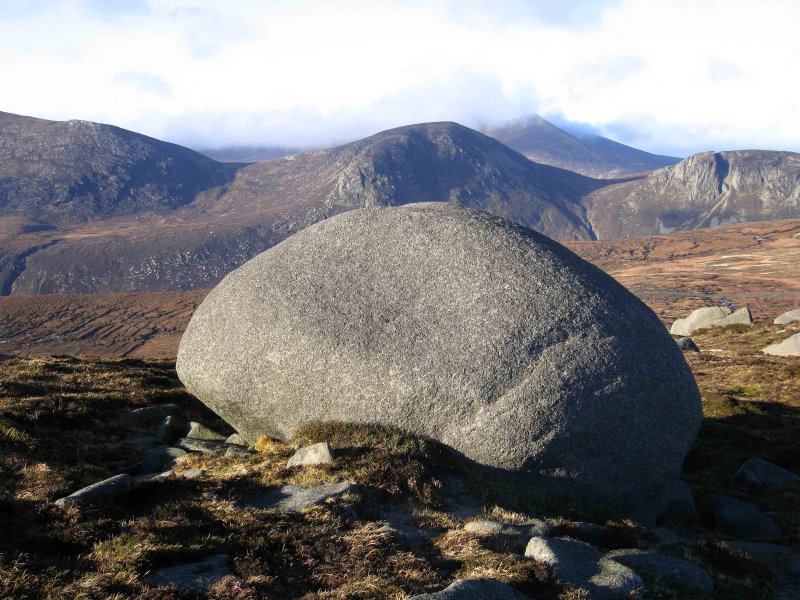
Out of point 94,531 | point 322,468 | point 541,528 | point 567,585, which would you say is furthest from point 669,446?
point 94,531

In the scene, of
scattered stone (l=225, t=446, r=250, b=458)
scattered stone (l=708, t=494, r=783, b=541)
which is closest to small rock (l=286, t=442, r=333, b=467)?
scattered stone (l=225, t=446, r=250, b=458)

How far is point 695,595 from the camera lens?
8.98 meters

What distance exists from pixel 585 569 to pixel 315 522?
424 centimetres

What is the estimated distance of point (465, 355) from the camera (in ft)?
44.5

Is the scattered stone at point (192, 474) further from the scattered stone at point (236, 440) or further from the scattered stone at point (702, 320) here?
the scattered stone at point (702, 320)

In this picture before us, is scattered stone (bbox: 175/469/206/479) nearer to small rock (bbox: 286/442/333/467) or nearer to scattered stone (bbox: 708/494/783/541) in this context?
small rock (bbox: 286/442/333/467)

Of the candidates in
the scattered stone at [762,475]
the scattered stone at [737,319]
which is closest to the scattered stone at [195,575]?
the scattered stone at [762,475]

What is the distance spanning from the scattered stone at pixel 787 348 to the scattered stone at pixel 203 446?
109ft

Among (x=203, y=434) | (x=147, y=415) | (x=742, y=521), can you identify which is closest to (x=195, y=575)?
A: (x=203, y=434)

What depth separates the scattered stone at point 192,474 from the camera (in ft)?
40.8

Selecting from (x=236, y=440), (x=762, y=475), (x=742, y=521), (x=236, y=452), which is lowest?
(x=742, y=521)

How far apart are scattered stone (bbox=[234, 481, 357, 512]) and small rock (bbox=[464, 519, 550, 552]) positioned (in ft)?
8.05

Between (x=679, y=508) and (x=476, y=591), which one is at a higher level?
(x=476, y=591)

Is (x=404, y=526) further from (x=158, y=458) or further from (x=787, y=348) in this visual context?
(x=787, y=348)
